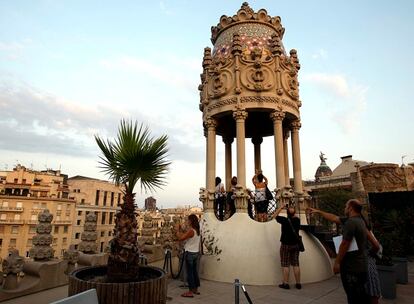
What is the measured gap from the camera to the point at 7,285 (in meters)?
6.38

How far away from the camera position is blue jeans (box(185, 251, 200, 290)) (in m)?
7.16

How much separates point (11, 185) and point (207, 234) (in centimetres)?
6548

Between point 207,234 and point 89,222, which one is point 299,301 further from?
point 89,222

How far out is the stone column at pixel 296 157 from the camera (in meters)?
11.8

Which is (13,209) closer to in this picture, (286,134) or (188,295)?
(286,134)

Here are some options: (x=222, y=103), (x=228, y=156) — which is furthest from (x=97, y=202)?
(x=222, y=103)

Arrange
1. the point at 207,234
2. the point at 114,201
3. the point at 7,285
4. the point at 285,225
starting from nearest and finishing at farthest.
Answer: the point at 7,285 < the point at 285,225 < the point at 207,234 < the point at 114,201

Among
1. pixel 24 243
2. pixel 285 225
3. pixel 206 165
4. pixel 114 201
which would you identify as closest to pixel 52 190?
pixel 24 243

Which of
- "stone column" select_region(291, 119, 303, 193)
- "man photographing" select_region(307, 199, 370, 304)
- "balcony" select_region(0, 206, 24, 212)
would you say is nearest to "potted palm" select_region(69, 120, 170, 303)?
"man photographing" select_region(307, 199, 370, 304)

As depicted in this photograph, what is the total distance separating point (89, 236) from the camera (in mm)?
8531

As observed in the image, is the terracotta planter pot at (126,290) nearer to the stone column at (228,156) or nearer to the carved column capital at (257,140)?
the stone column at (228,156)

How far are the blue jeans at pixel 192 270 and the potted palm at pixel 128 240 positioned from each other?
128cm

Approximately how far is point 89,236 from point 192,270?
3498mm

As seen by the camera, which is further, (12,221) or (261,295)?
(12,221)
